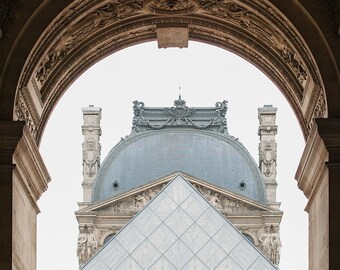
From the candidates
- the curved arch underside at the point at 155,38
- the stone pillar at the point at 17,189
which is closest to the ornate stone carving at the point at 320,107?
the curved arch underside at the point at 155,38

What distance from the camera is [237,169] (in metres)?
69.6

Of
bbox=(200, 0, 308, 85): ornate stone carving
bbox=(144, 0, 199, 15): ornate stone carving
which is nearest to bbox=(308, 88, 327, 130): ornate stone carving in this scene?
bbox=(200, 0, 308, 85): ornate stone carving

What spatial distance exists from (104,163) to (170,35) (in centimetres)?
5541

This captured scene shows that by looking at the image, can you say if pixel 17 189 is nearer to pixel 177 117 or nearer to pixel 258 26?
pixel 258 26

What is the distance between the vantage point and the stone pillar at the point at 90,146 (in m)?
70.0

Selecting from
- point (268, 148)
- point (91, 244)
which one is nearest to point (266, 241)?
point (268, 148)

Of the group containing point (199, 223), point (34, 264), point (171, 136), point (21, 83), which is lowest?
point (34, 264)

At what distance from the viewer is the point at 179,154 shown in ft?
233

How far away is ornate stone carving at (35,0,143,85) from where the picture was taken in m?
14.0

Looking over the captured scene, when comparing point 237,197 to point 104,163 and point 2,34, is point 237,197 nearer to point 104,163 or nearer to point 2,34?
point 104,163

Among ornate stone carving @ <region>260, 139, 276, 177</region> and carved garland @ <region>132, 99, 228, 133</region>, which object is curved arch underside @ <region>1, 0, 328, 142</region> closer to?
ornate stone carving @ <region>260, 139, 276, 177</region>

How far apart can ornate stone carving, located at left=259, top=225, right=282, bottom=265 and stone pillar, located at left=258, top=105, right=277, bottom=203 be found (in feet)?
14.9

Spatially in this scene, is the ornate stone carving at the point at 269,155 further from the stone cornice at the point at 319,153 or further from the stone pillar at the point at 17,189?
the stone pillar at the point at 17,189

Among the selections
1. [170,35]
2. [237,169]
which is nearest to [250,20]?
[170,35]
